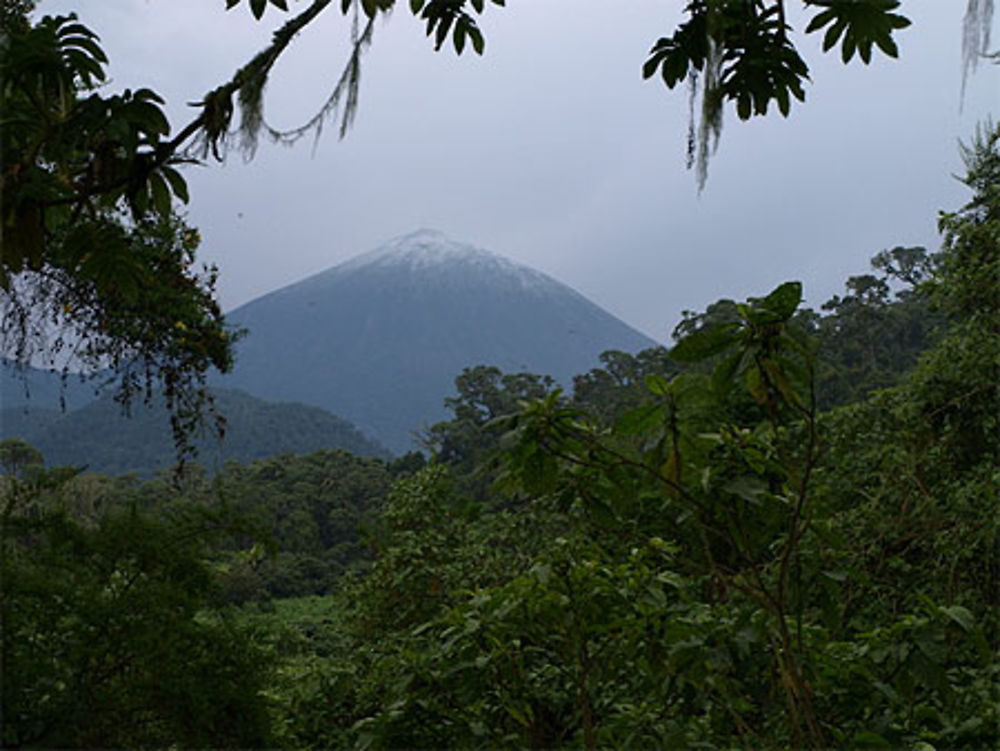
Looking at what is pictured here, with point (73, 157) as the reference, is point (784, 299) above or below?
below

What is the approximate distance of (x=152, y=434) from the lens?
5184 cm

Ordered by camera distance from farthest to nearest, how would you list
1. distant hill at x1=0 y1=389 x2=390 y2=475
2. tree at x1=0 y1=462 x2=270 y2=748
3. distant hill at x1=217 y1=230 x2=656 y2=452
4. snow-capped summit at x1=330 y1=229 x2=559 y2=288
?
snow-capped summit at x1=330 y1=229 x2=559 y2=288 → distant hill at x1=217 y1=230 x2=656 y2=452 → distant hill at x1=0 y1=389 x2=390 y2=475 → tree at x1=0 y1=462 x2=270 y2=748

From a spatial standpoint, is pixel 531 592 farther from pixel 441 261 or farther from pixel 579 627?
pixel 441 261

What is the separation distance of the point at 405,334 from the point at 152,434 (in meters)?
83.5

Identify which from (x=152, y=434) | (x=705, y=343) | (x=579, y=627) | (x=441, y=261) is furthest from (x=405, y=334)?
(x=705, y=343)

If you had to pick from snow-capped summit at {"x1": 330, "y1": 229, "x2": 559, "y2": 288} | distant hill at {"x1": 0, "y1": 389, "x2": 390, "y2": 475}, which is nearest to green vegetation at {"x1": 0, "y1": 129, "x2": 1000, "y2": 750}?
distant hill at {"x1": 0, "y1": 389, "x2": 390, "y2": 475}

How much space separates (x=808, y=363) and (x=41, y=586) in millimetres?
1581

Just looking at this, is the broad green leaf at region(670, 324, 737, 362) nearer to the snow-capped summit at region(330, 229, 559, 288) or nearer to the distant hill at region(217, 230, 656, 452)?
the distant hill at region(217, 230, 656, 452)

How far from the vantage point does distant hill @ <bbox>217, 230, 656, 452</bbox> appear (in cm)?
11956

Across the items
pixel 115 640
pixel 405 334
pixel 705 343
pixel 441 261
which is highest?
pixel 441 261

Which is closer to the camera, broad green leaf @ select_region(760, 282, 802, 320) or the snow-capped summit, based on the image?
broad green leaf @ select_region(760, 282, 802, 320)

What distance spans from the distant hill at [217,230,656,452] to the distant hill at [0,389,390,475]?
45445mm

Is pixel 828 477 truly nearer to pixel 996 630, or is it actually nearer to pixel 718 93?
pixel 996 630

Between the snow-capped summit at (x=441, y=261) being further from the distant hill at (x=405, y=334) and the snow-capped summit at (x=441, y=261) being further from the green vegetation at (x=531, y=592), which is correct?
the green vegetation at (x=531, y=592)
